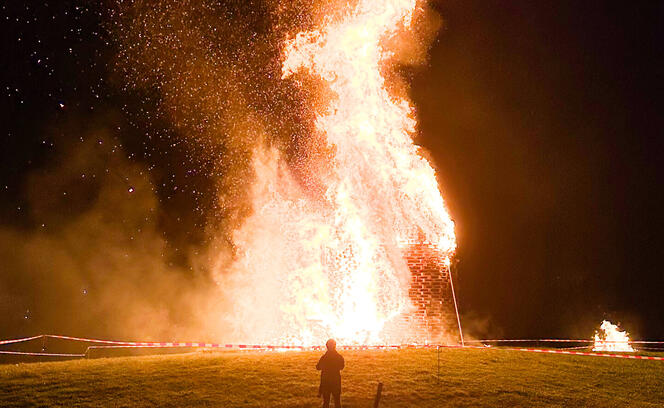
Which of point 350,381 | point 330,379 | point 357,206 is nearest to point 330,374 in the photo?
point 330,379

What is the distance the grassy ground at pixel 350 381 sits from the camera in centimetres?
872

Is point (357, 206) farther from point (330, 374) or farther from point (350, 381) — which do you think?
point (330, 374)

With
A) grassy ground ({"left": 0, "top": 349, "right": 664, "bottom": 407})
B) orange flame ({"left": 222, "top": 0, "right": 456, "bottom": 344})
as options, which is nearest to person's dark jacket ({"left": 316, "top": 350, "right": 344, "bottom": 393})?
grassy ground ({"left": 0, "top": 349, "right": 664, "bottom": 407})

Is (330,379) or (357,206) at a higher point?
(357,206)

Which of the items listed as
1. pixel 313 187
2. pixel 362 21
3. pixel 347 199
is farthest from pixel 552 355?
pixel 362 21

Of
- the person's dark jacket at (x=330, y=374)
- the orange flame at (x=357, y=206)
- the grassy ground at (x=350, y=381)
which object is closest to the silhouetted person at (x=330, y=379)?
the person's dark jacket at (x=330, y=374)

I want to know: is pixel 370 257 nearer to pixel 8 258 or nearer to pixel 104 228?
pixel 104 228

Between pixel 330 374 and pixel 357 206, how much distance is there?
23.5 feet

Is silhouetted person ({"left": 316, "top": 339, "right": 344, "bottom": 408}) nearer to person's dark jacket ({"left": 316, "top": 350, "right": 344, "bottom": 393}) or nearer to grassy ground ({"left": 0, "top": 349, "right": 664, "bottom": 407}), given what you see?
person's dark jacket ({"left": 316, "top": 350, "right": 344, "bottom": 393})

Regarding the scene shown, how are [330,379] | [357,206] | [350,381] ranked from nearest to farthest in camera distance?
[330,379]
[350,381]
[357,206]

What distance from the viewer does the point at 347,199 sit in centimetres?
1486

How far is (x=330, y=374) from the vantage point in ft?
26.5

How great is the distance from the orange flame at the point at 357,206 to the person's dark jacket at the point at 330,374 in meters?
4.77

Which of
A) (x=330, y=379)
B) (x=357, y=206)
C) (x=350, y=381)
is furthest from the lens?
(x=357, y=206)
